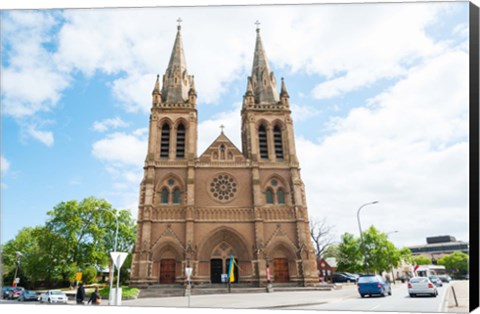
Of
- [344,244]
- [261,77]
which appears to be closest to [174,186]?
[261,77]

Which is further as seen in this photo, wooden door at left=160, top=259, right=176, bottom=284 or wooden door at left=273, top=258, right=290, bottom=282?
wooden door at left=273, top=258, right=290, bottom=282

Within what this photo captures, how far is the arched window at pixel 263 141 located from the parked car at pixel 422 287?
18591 mm

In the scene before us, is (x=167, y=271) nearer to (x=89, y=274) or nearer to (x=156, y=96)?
(x=89, y=274)

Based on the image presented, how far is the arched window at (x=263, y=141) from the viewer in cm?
3319

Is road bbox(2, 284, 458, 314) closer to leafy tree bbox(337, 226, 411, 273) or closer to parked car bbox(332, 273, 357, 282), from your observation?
parked car bbox(332, 273, 357, 282)

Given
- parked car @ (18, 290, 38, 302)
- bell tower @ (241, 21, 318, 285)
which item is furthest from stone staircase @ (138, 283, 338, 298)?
parked car @ (18, 290, 38, 302)

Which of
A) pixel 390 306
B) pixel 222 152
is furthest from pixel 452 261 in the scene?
pixel 390 306

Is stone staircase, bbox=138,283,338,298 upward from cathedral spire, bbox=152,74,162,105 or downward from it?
downward

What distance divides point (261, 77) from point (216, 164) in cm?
1114

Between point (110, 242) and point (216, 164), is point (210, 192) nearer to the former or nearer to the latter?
point (216, 164)

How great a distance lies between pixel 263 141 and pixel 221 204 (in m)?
7.51

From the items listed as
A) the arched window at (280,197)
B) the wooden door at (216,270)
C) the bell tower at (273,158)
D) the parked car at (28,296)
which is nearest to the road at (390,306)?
the bell tower at (273,158)

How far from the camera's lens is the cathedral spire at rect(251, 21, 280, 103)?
35812 mm

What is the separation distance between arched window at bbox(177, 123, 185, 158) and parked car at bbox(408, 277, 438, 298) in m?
21.3
